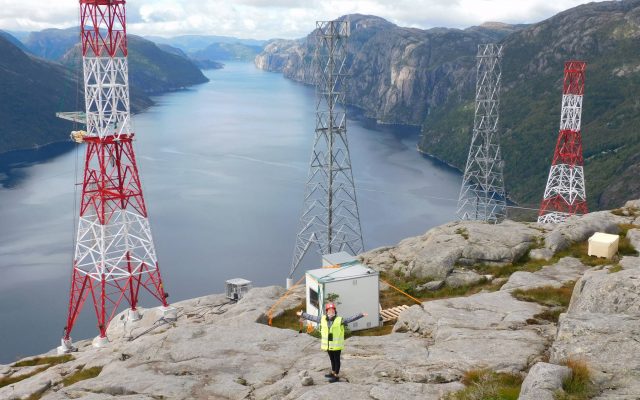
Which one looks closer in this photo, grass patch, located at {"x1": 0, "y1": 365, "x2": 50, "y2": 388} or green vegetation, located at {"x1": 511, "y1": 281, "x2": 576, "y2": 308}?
green vegetation, located at {"x1": 511, "y1": 281, "x2": 576, "y2": 308}

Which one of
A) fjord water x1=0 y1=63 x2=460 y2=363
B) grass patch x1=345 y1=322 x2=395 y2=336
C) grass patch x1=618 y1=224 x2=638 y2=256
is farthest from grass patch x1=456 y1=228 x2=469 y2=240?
fjord water x1=0 y1=63 x2=460 y2=363

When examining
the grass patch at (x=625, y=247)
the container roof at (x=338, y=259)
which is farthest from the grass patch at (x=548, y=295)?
the container roof at (x=338, y=259)

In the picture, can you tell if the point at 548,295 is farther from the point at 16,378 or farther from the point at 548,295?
the point at 16,378

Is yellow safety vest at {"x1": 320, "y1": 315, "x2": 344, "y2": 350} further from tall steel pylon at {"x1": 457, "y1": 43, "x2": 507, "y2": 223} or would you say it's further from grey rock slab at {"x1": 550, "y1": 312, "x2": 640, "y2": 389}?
tall steel pylon at {"x1": 457, "y1": 43, "x2": 507, "y2": 223}

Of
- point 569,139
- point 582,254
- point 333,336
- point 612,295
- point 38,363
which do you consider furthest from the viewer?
point 569,139

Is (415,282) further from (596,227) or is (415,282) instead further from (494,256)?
(596,227)

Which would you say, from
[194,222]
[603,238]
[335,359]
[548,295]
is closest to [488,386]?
[335,359]
